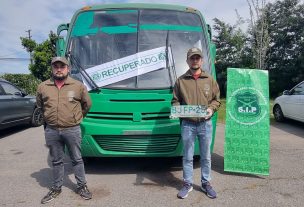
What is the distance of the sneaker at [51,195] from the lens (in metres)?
4.23

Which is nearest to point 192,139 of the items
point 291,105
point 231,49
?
point 291,105

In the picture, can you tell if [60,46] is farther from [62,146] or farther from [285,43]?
[285,43]

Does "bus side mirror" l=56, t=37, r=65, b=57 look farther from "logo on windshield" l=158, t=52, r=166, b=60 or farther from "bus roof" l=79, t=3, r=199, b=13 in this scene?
"logo on windshield" l=158, t=52, r=166, b=60

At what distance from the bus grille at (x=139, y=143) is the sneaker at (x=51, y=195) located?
898mm

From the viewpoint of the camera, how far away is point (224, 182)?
4.91 meters

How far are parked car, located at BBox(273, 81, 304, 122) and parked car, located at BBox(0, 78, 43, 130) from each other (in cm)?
753

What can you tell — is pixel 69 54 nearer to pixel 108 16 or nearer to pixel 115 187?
pixel 108 16

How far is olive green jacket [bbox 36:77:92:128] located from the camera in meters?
4.14

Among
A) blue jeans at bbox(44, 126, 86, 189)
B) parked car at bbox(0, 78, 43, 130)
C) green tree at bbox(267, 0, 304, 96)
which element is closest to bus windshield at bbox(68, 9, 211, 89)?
blue jeans at bbox(44, 126, 86, 189)

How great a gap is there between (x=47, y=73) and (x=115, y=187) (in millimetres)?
21037

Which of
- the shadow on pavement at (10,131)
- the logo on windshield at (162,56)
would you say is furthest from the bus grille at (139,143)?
the shadow on pavement at (10,131)

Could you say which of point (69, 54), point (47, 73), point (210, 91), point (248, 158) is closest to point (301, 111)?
point (248, 158)

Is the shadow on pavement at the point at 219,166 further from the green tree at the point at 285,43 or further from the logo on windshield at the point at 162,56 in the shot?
the green tree at the point at 285,43

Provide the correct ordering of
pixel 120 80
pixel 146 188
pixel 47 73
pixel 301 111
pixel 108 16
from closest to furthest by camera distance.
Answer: pixel 146 188, pixel 120 80, pixel 108 16, pixel 301 111, pixel 47 73
